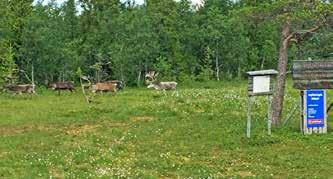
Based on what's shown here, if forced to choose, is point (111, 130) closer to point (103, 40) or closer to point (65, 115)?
point (65, 115)

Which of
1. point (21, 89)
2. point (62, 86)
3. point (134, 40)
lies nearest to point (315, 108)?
point (21, 89)

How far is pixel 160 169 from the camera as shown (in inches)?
659

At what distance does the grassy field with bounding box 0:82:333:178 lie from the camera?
16.5m

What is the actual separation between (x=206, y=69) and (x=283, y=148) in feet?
167

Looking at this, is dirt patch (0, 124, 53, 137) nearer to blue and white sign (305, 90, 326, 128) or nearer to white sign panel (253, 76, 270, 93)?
white sign panel (253, 76, 270, 93)

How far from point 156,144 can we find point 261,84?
4792 mm

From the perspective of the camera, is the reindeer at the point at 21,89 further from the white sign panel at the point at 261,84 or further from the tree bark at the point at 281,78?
the white sign panel at the point at 261,84

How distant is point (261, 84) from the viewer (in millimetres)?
22250

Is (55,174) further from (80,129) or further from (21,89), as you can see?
(21,89)

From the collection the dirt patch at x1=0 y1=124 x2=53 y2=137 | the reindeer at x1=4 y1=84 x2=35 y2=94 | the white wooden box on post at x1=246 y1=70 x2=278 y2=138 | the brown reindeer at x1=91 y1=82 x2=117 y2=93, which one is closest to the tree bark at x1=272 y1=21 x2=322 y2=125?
the white wooden box on post at x1=246 y1=70 x2=278 y2=138

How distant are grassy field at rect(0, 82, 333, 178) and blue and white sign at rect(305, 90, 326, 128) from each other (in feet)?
2.58

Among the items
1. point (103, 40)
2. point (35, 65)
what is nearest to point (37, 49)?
point (35, 65)

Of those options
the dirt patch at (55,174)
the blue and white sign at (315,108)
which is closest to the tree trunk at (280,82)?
the blue and white sign at (315,108)

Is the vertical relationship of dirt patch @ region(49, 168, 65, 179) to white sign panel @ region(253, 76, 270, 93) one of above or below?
below
